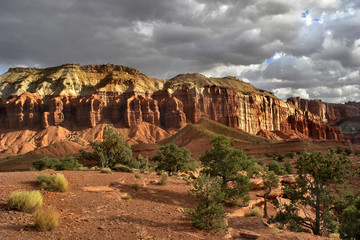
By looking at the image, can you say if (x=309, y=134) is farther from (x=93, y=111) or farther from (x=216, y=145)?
(x=216, y=145)

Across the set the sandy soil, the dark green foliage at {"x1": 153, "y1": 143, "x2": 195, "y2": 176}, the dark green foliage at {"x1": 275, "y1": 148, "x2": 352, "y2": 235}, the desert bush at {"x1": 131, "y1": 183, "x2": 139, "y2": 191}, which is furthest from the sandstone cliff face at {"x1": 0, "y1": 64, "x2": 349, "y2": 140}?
the dark green foliage at {"x1": 275, "y1": 148, "x2": 352, "y2": 235}

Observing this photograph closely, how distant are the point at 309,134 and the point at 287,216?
482 feet

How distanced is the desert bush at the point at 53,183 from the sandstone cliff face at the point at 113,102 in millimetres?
81765

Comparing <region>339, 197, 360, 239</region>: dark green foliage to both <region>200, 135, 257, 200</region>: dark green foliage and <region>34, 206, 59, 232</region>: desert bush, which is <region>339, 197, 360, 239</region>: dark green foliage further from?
<region>34, 206, 59, 232</region>: desert bush

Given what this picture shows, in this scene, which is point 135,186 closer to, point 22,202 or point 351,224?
point 22,202

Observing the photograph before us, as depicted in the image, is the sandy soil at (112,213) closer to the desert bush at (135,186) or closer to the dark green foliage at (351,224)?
the desert bush at (135,186)

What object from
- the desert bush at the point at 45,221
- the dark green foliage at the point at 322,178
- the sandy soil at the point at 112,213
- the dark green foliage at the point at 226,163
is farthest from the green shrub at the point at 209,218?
the dark green foliage at the point at 226,163

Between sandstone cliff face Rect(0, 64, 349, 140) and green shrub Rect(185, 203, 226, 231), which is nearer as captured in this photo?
green shrub Rect(185, 203, 226, 231)

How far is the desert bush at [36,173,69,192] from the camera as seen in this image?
12.5m

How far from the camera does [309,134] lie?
147 meters

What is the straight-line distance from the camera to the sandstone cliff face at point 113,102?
9538cm

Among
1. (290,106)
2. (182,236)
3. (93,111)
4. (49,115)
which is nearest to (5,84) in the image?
(49,115)

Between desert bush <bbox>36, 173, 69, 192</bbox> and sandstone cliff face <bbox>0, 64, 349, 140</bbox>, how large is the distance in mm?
81765

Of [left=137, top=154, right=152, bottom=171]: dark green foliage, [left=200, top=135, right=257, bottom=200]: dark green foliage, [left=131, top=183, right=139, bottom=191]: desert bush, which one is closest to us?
[left=131, top=183, right=139, bottom=191]: desert bush
